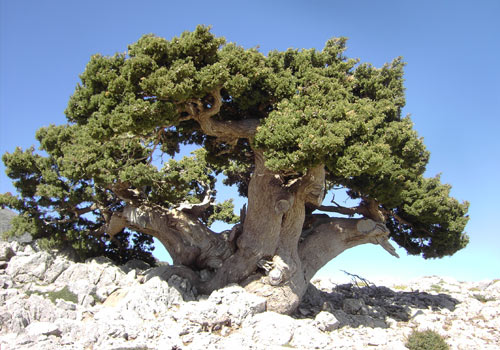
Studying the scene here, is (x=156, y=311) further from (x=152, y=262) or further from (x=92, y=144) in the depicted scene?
(x=152, y=262)

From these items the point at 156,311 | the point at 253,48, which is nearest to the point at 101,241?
the point at 156,311

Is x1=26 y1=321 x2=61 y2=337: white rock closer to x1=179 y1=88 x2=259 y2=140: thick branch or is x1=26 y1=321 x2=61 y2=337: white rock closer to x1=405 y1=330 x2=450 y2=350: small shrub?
x1=179 y1=88 x2=259 y2=140: thick branch

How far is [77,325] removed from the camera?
10234 millimetres

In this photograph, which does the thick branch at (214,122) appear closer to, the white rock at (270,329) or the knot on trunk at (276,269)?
the knot on trunk at (276,269)

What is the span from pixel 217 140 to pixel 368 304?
927 cm

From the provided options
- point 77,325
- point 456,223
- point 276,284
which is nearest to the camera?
point 77,325

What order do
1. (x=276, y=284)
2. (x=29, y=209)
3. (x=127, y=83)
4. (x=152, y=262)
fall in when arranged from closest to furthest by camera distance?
(x=127, y=83) < (x=276, y=284) < (x=29, y=209) < (x=152, y=262)

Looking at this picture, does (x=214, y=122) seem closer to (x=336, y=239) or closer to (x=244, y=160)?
(x=244, y=160)

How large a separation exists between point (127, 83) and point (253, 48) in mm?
4383

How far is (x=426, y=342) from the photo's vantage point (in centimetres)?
1098

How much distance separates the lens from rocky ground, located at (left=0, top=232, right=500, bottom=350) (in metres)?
9.79

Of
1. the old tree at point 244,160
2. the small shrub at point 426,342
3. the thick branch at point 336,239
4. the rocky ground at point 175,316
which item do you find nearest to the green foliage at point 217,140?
the old tree at point 244,160

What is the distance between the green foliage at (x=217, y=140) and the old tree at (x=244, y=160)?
0.19 ft

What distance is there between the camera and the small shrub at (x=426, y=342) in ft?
35.4
